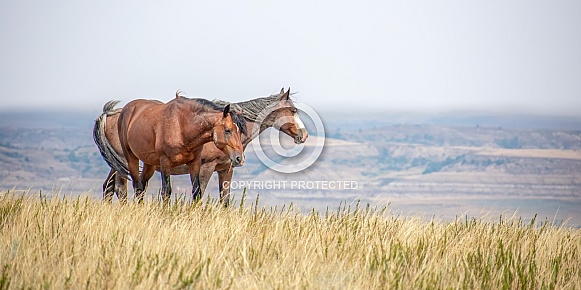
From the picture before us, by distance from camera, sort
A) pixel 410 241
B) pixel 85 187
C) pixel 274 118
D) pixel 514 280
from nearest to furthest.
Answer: pixel 514 280
pixel 410 241
pixel 85 187
pixel 274 118

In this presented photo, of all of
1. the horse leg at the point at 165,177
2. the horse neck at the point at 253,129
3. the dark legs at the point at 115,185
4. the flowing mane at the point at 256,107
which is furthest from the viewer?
the dark legs at the point at 115,185

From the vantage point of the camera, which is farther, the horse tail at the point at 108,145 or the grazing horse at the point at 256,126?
the horse tail at the point at 108,145

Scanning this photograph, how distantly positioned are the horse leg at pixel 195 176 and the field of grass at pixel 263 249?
0.94m

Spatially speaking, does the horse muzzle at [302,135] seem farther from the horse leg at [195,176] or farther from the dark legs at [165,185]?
the dark legs at [165,185]

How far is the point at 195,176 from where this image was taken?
12547 millimetres

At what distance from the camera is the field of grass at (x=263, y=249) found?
26.3 ft

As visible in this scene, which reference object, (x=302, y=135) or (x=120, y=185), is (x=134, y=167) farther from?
(x=302, y=135)

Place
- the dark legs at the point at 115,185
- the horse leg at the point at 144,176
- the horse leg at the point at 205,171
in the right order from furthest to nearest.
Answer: the dark legs at the point at 115,185 < the horse leg at the point at 205,171 < the horse leg at the point at 144,176

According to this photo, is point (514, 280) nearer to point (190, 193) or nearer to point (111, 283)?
point (111, 283)

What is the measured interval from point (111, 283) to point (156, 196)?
13.8ft

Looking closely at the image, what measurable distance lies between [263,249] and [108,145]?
5.93 meters

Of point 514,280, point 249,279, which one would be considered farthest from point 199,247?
point 514,280

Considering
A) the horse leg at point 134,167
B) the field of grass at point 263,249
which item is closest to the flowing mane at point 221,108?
the field of grass at point 263,249

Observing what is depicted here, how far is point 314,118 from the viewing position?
14.7 m
